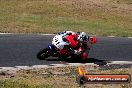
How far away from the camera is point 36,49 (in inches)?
830

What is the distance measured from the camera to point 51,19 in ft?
110

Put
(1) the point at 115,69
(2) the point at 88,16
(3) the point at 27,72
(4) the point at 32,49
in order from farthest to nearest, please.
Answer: (2) the point at 88,16 < (4) the point at 32,49 < (1) the point at 115,69 < (3) the point at 27,72

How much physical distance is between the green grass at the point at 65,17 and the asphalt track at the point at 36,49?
108 inches

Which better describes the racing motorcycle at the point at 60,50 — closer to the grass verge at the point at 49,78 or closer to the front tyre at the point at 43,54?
the front tyre at the point at 43,54

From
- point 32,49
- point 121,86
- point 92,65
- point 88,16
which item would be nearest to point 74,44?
point 92,65

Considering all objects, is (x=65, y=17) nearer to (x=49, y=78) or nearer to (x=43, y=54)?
(x=43, y=54)

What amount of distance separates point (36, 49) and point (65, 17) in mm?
14375

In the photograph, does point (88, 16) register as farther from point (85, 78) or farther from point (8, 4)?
point (85, 78)

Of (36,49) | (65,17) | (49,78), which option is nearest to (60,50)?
(36,49)

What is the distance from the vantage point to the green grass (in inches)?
1152

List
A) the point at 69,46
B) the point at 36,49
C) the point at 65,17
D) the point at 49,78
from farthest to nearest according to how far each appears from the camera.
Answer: the point at 65,17 → the point at 36,49 → the point at 69,46 → the point at 49,78

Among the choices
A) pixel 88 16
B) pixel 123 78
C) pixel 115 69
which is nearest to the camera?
pixel 123 78

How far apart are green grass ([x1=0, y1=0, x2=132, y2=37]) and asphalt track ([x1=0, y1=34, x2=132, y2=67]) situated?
2741 mm

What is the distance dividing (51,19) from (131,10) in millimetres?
10376
